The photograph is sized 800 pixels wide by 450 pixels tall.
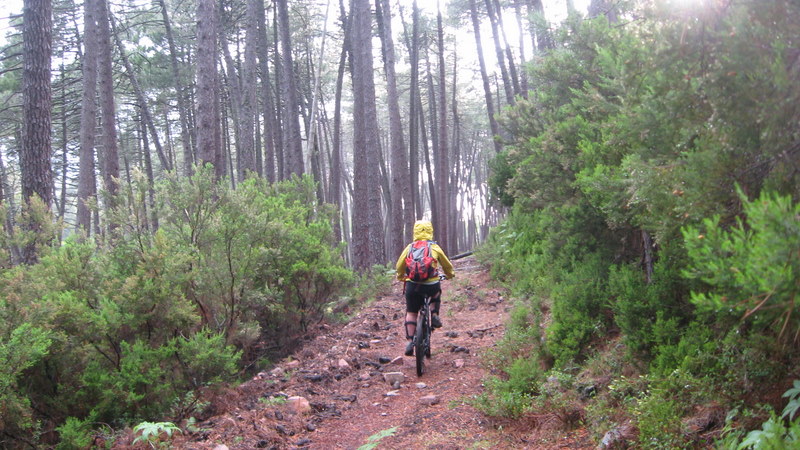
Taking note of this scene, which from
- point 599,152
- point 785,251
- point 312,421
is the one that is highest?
point 599,152

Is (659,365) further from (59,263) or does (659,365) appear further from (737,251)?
(59,263)

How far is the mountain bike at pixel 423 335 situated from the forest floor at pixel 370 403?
0.14 m

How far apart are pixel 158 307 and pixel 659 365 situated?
14.6ft

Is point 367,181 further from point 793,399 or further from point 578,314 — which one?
point 793,399

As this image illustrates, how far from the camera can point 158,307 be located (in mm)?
5363

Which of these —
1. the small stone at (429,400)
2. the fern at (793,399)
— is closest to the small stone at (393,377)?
the small stone at (429,400)

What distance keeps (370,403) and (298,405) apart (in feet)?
2.40

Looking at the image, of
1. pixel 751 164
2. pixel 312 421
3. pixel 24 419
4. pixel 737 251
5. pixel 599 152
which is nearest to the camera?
pixel 737 251

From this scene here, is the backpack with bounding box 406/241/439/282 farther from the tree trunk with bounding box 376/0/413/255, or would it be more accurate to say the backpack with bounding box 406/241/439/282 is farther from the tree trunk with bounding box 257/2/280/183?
the tree trunk with bounding box 257/2/280/183

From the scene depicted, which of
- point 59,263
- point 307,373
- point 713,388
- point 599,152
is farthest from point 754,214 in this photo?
point 59,263

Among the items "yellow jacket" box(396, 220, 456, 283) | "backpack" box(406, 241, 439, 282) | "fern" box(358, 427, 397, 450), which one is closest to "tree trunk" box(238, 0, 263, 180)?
"yellow jacket" box(396, 220, 456, 283)

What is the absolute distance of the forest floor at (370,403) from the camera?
440 cm

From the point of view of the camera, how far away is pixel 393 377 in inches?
244

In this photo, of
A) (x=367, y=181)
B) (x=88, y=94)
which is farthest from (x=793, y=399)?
(x=88, y=94)
